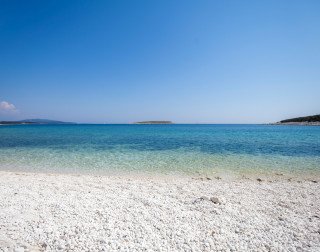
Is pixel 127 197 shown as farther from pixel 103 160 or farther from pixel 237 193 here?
pixel 103 160

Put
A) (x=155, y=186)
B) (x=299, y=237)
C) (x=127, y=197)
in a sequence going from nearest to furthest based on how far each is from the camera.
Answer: (x=299, y=237) → (x=127, y=197) → (x=155, y=186)

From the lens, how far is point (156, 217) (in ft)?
21.4

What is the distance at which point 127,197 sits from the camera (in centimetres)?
845

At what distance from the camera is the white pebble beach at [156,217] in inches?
205

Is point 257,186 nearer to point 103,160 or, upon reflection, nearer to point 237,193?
point 237,193

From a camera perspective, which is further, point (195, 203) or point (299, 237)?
point (195, 203)

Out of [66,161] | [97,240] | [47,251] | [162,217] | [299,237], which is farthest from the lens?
[66,161]

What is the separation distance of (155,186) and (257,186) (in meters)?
5.04

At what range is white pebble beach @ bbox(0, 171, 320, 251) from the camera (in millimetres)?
5211

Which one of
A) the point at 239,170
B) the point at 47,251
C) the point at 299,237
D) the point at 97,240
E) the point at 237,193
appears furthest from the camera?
the point at 239,170

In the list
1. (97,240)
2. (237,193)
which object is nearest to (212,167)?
(237,193)

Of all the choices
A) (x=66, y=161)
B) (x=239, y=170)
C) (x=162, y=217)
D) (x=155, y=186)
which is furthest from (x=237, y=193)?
(x=66, y=161)

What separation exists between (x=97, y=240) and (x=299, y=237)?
516 centimetres

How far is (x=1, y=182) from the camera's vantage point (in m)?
10.8
